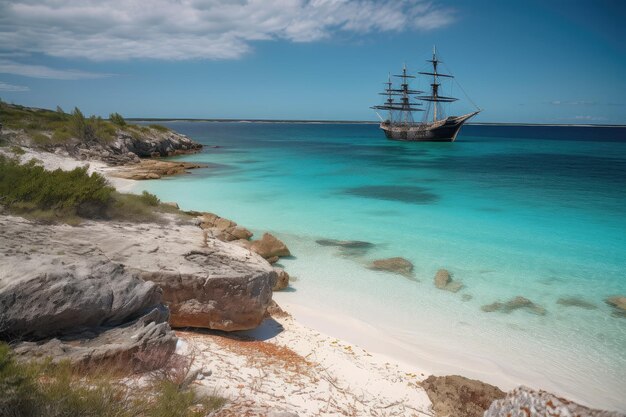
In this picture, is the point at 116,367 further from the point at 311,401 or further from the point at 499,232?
the point at 499,232

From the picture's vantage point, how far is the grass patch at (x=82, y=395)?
2691 millimetres

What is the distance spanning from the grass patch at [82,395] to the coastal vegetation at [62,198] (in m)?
3.85

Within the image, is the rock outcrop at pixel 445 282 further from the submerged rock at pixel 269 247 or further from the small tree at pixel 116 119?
the small tree at pixel 116 119

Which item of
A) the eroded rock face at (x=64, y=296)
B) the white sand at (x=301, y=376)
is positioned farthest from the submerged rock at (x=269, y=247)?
the eroded rock face at (x=64, y=296)

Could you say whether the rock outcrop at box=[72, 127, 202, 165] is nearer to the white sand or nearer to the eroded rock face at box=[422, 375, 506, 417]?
the white sand

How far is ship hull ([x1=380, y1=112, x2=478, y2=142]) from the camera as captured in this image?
7306 cm

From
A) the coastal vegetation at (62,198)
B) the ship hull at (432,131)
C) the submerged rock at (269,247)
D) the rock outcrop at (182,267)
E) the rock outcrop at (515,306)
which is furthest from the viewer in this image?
the ship hull at (432,131)

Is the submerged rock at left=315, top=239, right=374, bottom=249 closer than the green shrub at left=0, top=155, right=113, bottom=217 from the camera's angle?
No

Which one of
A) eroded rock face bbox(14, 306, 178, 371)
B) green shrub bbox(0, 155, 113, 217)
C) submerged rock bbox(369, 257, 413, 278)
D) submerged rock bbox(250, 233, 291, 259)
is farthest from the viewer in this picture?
submerged rock bbox(250, 233, 291, 259)

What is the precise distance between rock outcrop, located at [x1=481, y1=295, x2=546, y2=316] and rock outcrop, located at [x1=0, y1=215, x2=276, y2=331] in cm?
523

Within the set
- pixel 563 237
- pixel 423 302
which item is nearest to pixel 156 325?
pixel 423 302

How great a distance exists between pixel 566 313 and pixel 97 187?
33.2 feet

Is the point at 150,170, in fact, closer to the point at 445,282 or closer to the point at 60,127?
the point at 60,127

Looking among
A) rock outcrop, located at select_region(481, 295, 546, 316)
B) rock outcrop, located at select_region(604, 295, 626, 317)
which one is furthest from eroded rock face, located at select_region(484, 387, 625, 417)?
rock outcrop, located at select_region(604, 295, 626, 317)
